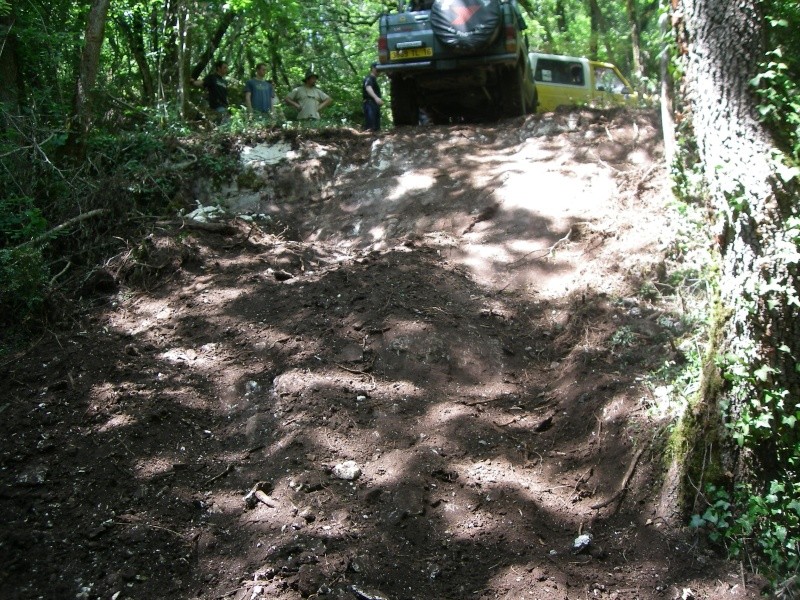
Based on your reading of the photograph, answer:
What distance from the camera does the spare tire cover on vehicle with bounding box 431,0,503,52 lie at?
27.9 ft

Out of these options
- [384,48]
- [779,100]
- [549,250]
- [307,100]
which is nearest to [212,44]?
Result: [307,100]

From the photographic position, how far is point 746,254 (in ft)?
11.4

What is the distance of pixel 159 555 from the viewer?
140 inches

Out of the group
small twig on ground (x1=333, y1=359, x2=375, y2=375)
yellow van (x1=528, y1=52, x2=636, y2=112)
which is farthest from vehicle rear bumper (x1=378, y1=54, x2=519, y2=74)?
small twig on ground (x1=333, y1=359, x2=375, y2=375)

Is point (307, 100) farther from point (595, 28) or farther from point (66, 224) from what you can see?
point (595, 28)

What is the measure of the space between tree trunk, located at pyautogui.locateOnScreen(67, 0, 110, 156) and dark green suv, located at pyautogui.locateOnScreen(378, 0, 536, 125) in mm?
3264

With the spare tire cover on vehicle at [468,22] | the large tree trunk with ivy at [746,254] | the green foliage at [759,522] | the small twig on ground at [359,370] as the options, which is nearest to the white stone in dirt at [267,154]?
the spare tire cover on vehicle at [468,22]

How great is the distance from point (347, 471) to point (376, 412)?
1.79 feet

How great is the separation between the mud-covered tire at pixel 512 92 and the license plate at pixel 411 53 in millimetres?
1194

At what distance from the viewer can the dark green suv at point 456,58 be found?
8547mm

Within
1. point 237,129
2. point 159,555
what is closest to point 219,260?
point 237,129

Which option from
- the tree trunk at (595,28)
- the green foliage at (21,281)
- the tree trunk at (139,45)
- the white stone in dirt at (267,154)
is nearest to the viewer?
the green foliage at (21,281)

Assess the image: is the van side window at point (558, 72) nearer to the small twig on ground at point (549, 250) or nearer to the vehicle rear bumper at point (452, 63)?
the vehicle rear bumper at point (452, 63)

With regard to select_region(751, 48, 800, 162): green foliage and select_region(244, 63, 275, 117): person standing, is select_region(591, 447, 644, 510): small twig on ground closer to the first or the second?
select_region(751, 48, 800, 162): green foliage
